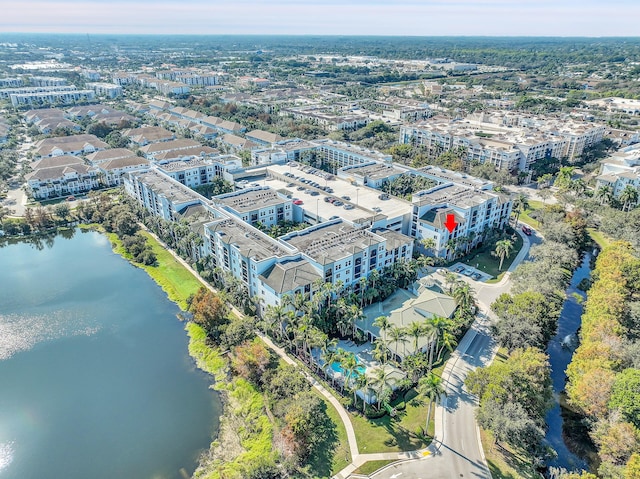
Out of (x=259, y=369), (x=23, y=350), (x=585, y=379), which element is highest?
(x=585, y=379)

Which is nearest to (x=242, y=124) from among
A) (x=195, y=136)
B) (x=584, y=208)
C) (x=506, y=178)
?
(x=195, y=136)

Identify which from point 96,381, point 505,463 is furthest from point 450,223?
point 96,381

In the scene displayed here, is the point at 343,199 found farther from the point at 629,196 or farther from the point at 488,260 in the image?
the point at 629,196

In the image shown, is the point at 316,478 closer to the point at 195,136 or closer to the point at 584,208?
the point at 584,208

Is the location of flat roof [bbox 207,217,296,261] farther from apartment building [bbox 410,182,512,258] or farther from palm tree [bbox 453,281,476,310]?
apartment building [bbox 410,182,512,258]

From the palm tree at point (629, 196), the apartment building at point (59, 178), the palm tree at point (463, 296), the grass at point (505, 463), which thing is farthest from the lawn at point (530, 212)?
the apartment building at point (59, 178)

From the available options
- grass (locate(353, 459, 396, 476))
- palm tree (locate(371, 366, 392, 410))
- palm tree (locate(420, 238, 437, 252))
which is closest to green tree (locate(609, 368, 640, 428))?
palm tree (locate(371, 366, 392, 410))

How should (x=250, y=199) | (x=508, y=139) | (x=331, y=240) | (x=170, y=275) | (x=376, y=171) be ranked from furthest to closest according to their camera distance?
(x=508, y=139) → (x=376, y=171) → (x=250, y=199) → (x=170, y=275) → (x=331, y=240)

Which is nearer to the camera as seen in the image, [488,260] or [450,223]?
[450,223]

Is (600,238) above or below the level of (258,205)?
below
